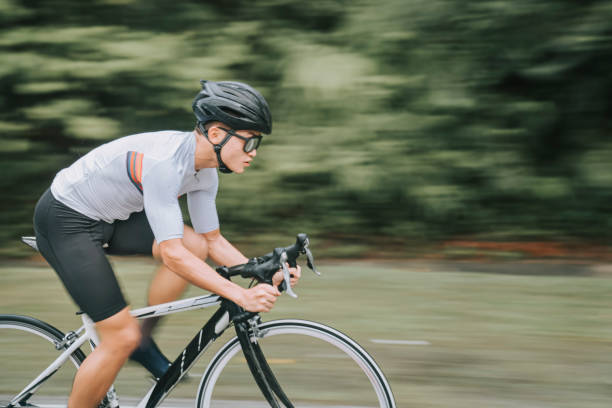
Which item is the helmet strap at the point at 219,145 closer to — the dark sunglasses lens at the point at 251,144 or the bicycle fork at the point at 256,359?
the dark sunglasses lens at the point at 251,144

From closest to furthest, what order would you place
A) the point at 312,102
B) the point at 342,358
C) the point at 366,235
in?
the point at 342,358, the point at 312,102, the point at 366,235

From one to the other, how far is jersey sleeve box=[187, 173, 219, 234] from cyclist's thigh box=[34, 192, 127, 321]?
1.37 feet

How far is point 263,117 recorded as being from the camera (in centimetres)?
288

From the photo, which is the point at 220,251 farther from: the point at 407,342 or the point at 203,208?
the point at 407,342

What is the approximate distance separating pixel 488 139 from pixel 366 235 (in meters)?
1.54

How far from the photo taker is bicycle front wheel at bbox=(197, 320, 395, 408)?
2.89m

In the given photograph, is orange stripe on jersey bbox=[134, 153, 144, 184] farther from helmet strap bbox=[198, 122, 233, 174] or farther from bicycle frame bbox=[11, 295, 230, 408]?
bicycle frame bbox=[11, 295, 230, 408]

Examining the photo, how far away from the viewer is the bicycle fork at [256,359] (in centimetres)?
294

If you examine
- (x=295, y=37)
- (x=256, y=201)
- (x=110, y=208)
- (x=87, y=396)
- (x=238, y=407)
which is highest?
(x=295, y=37)

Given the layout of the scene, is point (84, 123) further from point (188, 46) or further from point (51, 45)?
point (188, 46)

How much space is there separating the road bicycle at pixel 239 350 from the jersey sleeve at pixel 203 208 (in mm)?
275

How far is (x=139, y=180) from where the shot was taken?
2824 millimetres

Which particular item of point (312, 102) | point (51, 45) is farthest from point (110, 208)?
point (51, 45)

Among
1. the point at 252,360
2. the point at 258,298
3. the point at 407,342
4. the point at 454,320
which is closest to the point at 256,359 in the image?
the point at 252,360
